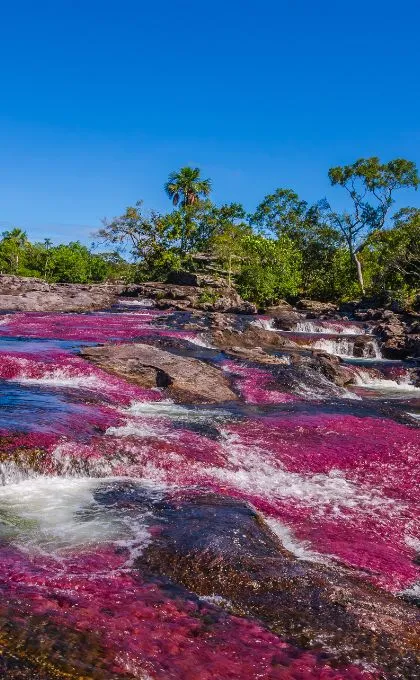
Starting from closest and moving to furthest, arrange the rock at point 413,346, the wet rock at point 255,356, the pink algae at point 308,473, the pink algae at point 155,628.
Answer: the pink algae at point 155,628 → the pink algae at point 308,473 → the wet rock at point 255,356 → the rock at point 413,346

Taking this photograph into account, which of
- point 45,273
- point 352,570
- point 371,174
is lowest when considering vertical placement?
point 352,570

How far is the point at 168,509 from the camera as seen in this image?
318 inches

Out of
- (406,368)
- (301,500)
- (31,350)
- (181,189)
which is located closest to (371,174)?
(181,189)

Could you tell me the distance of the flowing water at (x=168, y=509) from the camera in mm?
4434

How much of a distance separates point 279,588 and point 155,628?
68.0 inches

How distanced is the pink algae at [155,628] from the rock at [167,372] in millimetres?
11087

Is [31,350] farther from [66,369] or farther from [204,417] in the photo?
[204,417]

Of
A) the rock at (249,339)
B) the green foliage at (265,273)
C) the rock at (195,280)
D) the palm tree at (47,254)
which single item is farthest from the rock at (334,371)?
the palm tree at (47,254)

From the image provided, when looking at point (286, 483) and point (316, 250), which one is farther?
point (316, 250)

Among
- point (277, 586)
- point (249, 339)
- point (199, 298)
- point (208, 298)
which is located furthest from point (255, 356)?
point (199, 298)

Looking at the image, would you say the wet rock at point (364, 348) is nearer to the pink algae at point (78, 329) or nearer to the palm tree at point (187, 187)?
the pink algae at point (78, 329)

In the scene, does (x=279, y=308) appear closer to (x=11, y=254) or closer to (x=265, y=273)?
(x=265, y=273)

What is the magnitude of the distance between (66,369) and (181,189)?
202ft

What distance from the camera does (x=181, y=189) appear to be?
2953 inches
